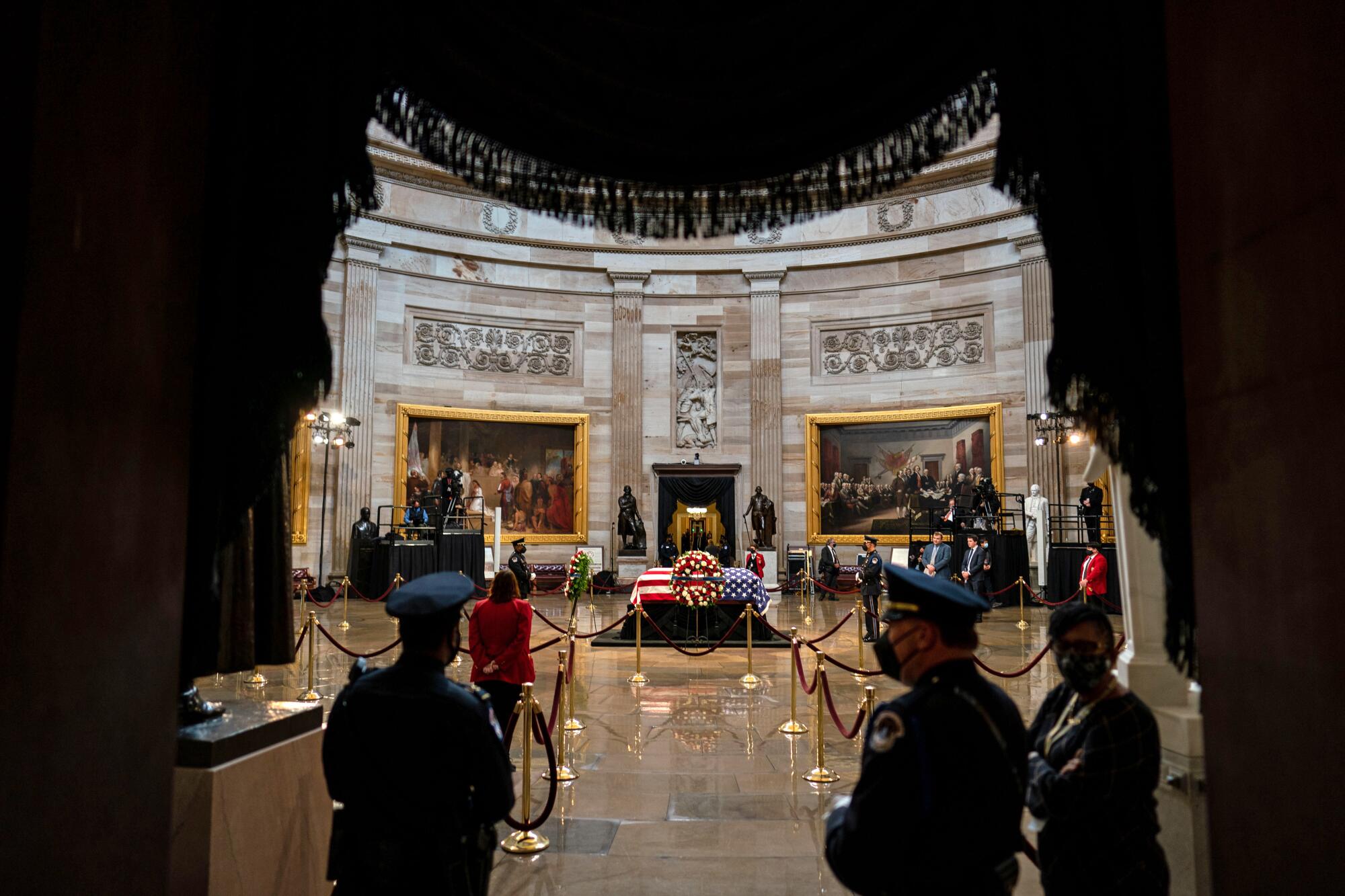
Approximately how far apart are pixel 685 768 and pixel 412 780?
430cm

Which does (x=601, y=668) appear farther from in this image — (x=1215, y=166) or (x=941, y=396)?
(x=941, y=396)

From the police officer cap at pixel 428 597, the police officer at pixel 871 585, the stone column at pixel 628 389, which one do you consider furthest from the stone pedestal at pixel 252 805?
the stone column at pixel 628 389

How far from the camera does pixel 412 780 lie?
229 cm

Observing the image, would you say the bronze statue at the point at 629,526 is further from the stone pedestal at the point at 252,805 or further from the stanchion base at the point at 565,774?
the stone pedestal at the point at 252,805

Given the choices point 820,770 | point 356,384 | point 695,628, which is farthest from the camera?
point 356,384

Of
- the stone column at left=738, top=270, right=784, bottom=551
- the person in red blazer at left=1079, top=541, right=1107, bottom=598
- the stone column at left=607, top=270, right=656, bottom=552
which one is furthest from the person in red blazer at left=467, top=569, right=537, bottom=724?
the stone column at left=738, top=270, right=784, bottom=551

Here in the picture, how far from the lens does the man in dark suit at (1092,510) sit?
1692 centimetres

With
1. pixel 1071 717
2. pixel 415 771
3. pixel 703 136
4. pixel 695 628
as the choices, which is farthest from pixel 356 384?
pixel 1071 717

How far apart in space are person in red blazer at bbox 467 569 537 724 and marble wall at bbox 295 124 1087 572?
16767 millimetres

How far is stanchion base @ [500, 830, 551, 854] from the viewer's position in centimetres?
461

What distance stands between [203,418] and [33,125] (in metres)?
0.89

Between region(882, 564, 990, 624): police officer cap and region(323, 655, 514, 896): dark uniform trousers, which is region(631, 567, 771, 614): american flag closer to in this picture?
region(323, 655, 514, 896): dark uniform trousers

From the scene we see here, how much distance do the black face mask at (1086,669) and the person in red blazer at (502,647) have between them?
379 cm

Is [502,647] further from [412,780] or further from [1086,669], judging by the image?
[1086,669]
